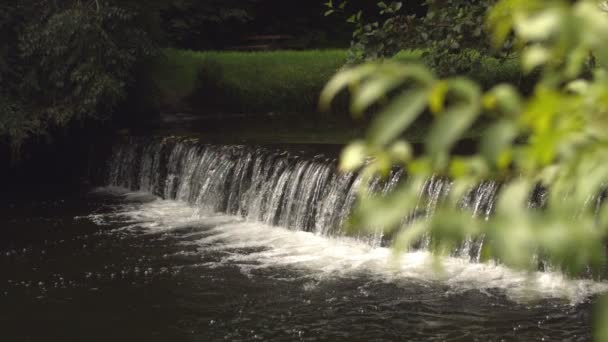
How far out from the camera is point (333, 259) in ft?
30.0

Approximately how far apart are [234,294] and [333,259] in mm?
1464

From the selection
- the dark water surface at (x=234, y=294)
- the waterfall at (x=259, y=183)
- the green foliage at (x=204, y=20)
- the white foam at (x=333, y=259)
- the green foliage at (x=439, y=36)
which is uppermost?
the green foliage at (x=204, y=20)

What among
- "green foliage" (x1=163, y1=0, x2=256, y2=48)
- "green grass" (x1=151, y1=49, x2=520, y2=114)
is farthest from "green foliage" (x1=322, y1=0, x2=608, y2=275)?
"green foliage" (x1=163, y1=0, x2=256, y2=48)

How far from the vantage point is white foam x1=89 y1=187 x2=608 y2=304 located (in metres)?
7.85

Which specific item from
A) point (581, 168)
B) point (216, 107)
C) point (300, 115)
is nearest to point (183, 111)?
point (216, 107)

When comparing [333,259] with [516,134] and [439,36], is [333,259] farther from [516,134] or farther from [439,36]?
[516,134]

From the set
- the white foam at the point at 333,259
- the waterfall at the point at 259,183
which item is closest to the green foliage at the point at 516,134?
the white foam at the point at 333,259

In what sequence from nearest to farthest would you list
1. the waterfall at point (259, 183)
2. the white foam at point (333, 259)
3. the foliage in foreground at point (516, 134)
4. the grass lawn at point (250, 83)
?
1. the foliage in foreground at point (516, 134)
2. the white foam at point (333, 259)
3. the waterfall at point (259, 183)
4. the grass lawn at point (250, 83)

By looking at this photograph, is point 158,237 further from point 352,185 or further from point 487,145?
point 487,145

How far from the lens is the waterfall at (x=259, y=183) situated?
9.81 meters

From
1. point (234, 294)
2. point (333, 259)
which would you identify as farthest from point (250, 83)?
point (234, 294)

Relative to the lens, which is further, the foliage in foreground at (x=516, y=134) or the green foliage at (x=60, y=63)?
the green foliage at (x=60, y=63)

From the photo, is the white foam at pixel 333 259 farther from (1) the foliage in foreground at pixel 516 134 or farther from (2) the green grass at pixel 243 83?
(2) the green grass at pixel 243 83

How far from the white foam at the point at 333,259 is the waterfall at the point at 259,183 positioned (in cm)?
20
